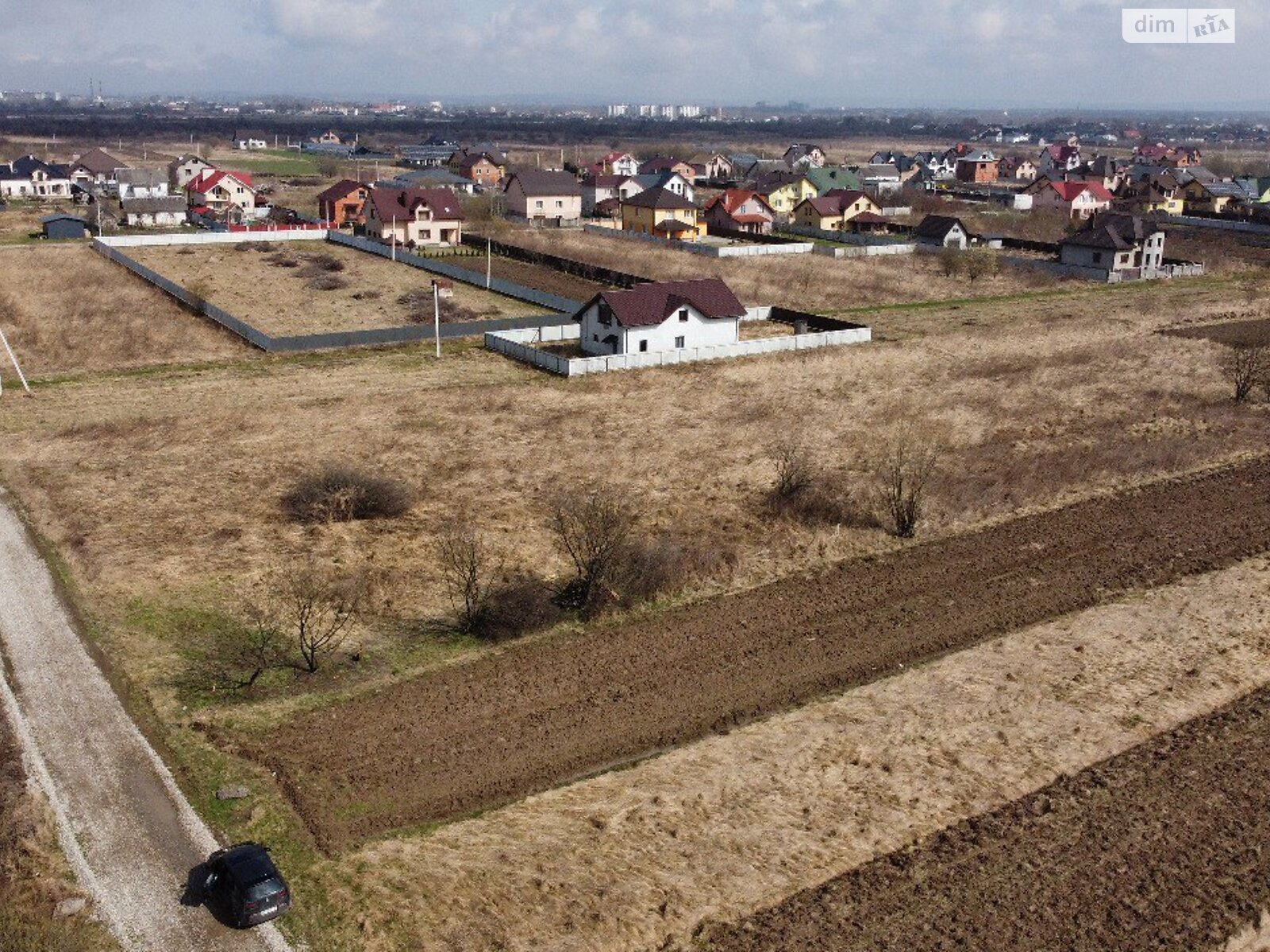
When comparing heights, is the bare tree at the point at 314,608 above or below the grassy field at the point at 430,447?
below

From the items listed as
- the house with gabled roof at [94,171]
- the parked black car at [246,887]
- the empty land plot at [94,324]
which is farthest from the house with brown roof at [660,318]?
the house with gabled roof at [94,171]

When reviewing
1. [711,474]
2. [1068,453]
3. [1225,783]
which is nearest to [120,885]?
[1225,783]

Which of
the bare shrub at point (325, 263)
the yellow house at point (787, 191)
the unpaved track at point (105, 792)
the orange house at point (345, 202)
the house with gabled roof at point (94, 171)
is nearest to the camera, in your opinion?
the unpaved track at point (105, 792)

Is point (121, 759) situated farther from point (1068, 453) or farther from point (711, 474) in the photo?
point (1068, 453)

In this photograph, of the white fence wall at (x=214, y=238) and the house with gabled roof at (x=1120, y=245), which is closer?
the house with gabled roof at (x=1120, y=245)

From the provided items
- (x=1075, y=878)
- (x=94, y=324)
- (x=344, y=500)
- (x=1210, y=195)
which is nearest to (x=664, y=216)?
(x=94, y=324)

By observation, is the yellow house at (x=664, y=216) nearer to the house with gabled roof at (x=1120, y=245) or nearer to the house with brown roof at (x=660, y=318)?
the house with gabled roof at (x=1120, y=245)

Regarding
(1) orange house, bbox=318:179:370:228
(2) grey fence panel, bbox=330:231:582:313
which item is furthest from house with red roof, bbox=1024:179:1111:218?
(2) grey fence panel, bbox=330:231:582:313
